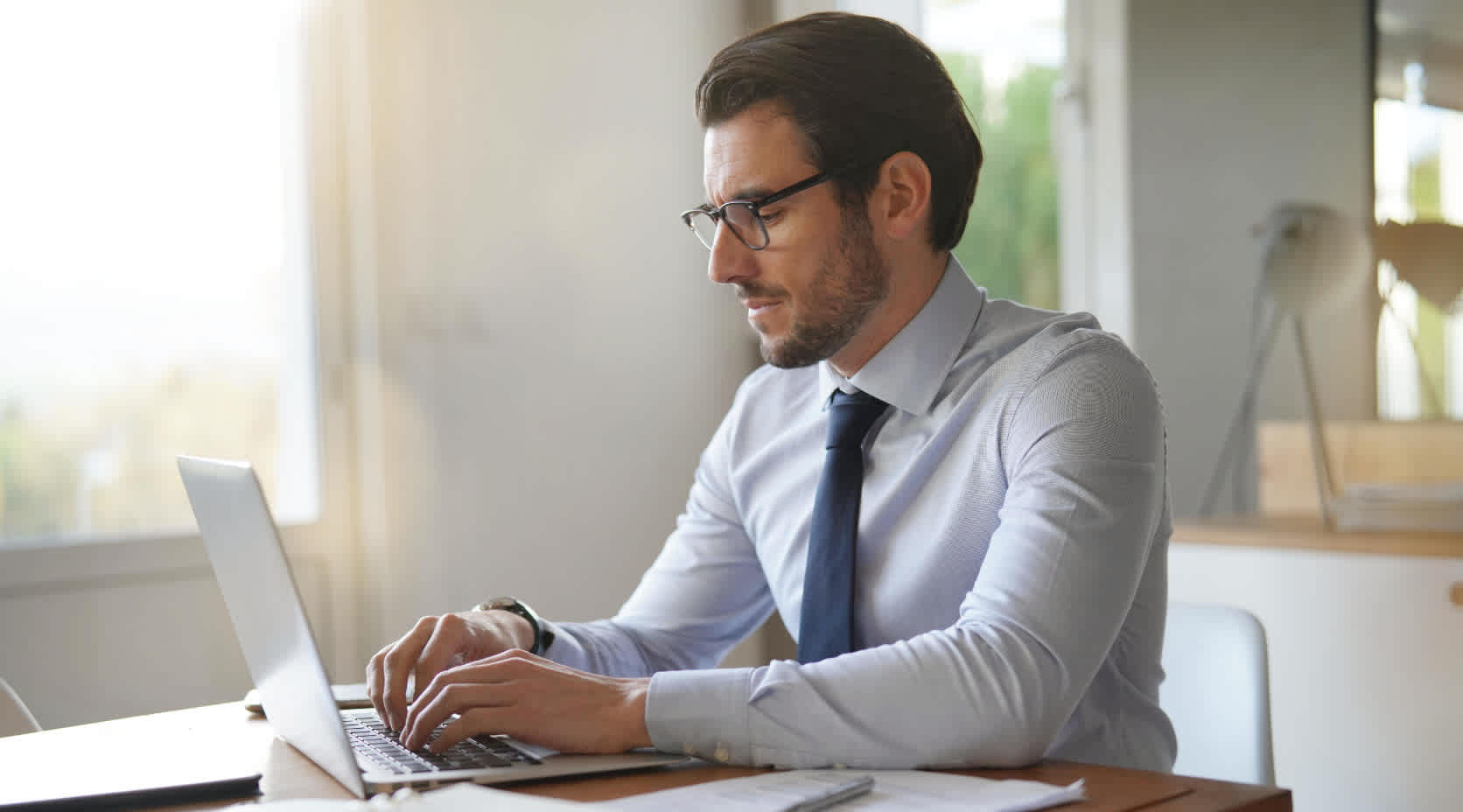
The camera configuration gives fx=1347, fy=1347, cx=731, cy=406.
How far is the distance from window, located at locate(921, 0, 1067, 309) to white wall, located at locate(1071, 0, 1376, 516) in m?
0.39

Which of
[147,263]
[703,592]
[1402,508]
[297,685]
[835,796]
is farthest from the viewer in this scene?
[147,263]

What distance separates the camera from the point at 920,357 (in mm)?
1464

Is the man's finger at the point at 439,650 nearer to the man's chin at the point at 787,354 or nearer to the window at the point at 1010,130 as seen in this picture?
the man's chin at the point at 787,354

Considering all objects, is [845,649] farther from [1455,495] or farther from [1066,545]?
[1455,495]

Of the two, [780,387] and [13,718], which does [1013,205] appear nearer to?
[780,387]

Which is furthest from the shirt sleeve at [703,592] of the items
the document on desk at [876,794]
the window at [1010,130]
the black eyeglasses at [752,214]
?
the window at [1010,130]

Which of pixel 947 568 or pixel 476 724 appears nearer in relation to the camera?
pixel 476 724

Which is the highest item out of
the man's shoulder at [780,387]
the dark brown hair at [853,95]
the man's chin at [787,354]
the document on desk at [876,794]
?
the dark brown hair at [853,95]

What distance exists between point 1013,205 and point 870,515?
2.52m

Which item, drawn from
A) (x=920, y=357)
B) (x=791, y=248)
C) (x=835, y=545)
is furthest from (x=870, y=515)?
(x=791, y=248)

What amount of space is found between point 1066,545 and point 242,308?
190cm

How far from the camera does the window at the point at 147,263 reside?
2305 mm

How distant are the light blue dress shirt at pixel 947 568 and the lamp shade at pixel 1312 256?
1.18 metres

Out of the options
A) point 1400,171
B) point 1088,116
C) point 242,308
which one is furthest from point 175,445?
point 1400,171
